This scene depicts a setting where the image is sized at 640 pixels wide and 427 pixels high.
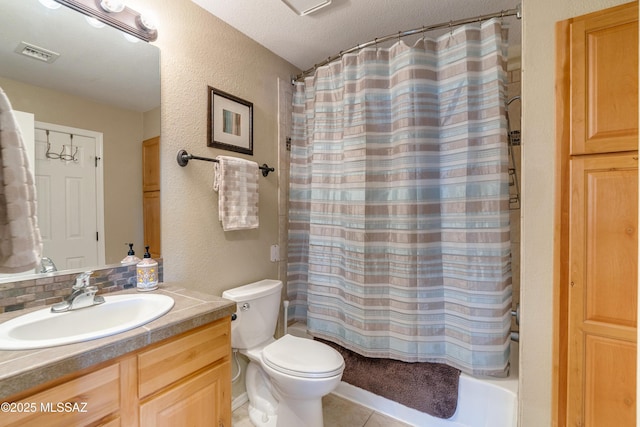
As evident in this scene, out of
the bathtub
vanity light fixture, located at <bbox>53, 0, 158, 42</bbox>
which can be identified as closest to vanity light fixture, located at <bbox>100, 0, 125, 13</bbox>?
vanity light fixture, located at <bbox>53, 0, 158, 42</bbox>

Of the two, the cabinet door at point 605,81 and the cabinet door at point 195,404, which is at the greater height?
the cabinet door at point 605,81

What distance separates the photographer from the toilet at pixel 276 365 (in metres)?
1.33

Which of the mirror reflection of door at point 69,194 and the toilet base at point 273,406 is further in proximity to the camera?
the toilet base at point 273,406

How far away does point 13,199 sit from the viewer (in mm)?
503

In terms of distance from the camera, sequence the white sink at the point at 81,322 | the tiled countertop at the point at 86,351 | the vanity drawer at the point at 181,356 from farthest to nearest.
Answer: the vanity drawer at the point at 181,356 < the white sink at the point at 81,322 < the tiled countertop at the point at 86,351

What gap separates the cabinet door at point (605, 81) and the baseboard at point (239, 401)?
2.15m

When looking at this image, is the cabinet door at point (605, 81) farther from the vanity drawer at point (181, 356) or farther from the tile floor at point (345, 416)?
the tile floor at point (345, 416)

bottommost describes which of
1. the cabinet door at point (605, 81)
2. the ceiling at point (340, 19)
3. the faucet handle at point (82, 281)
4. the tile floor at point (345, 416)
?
the tile floor at point (345, 416)

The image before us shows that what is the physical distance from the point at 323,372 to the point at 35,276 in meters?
1.25

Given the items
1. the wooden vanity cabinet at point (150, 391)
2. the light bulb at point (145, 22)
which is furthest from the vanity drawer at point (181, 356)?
the light bulb at point (145, 22)

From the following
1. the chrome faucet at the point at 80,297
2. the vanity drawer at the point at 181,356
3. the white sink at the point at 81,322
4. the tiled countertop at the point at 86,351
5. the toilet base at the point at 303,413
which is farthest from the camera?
the toilet base at the point at 303,413

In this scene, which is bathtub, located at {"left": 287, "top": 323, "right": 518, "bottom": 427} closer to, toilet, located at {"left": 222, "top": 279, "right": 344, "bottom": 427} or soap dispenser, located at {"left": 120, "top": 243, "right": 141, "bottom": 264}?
toilet, located at {"left": 222, "top": 279, "right": 344, "bottom": 427}

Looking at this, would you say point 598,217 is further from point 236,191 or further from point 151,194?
point 151,194

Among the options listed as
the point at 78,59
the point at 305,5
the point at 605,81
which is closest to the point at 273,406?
the point at 78,59
